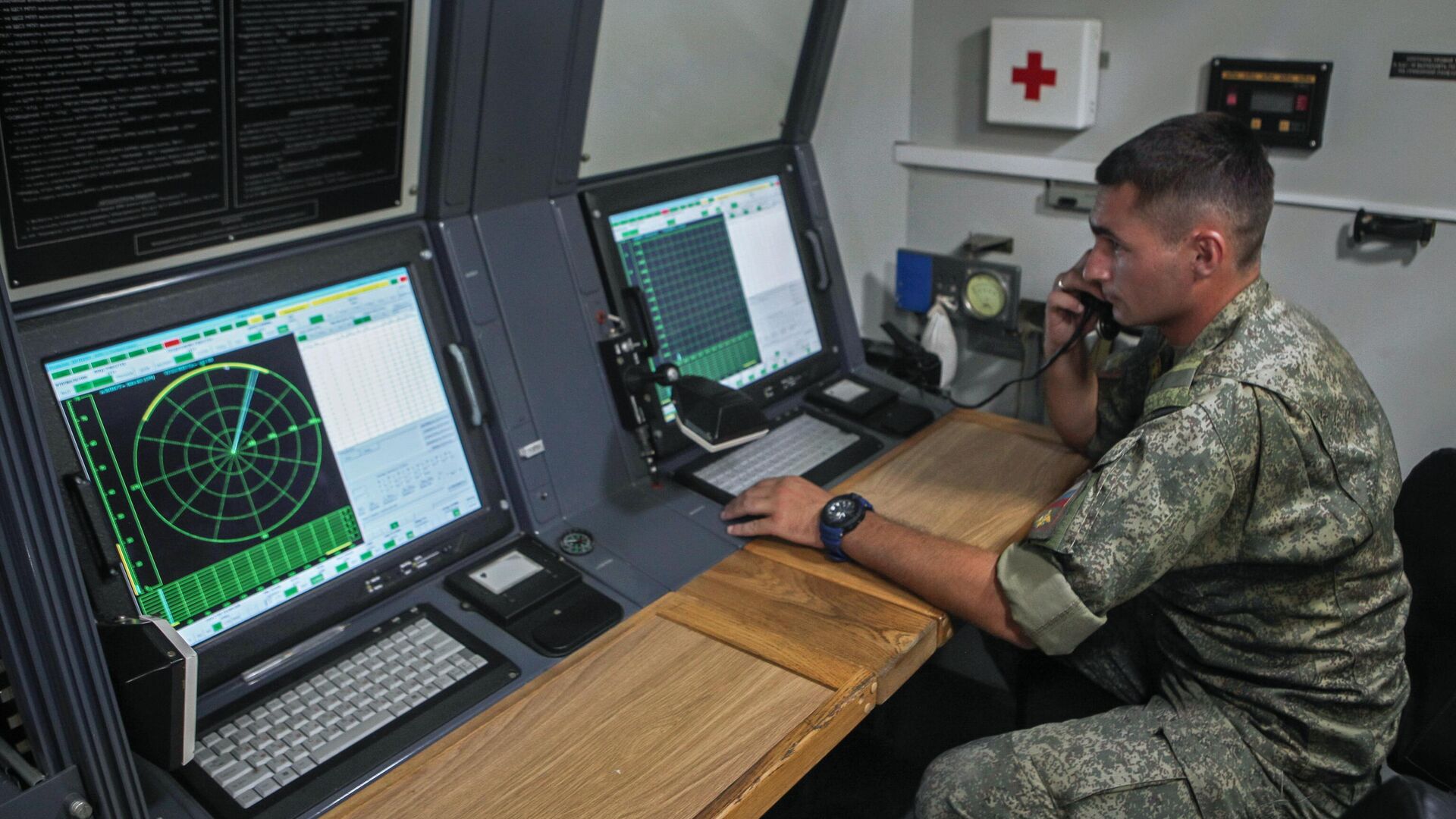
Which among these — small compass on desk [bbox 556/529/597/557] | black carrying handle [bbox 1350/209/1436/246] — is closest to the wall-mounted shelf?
black carrying handle [bbox 1350/209/1436/246]

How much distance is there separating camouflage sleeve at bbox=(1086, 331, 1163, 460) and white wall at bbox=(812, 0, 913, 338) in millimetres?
744

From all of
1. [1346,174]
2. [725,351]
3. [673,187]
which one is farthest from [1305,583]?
[673,187]

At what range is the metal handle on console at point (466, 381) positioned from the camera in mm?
1689

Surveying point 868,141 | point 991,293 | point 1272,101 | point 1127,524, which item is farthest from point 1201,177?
point 868,141

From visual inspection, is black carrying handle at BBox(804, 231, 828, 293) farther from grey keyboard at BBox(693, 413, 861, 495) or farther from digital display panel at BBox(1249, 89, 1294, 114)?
digital display panel at BBox(1249, 89, 1294, 114)

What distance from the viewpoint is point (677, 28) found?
6.42ft

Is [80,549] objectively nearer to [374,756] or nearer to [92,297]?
[92,297]

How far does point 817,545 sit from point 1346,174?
1188 mm

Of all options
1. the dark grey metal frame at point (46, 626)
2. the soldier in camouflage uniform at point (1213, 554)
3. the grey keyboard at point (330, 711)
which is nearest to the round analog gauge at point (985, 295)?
the soldier in camouflage uniform at point (1213, 554)

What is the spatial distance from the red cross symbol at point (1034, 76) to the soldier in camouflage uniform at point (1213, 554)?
63cm

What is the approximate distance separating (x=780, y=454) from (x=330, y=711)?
940 millimetres

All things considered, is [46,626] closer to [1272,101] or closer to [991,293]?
[991,293]

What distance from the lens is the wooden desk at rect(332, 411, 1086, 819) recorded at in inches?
47.6

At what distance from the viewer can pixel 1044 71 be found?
2.16 m
